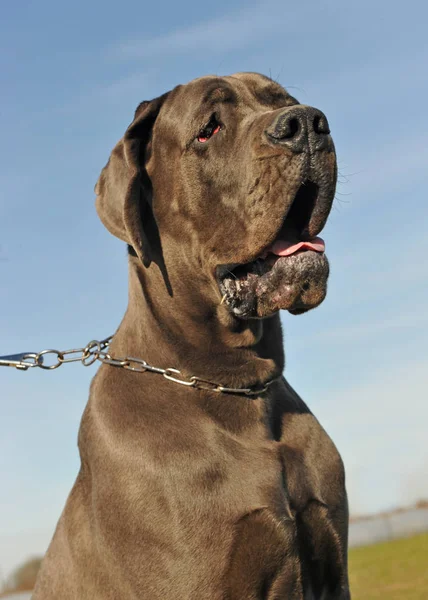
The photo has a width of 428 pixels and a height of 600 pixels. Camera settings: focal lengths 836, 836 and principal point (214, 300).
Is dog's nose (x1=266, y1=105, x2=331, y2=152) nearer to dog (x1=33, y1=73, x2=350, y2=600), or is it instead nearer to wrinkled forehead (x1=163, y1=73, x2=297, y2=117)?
dog (x1=33, y1=73, x2=350, y2=600)

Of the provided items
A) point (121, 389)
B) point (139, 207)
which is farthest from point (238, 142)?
point (121, 389)

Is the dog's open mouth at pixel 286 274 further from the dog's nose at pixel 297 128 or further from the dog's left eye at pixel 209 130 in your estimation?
the dog's left eye at pixel 209 130

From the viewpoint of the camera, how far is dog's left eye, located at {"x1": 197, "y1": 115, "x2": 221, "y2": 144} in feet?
13.2

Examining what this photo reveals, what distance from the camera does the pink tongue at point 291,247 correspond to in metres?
3.84

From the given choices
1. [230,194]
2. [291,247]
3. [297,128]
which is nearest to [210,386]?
[291,247]

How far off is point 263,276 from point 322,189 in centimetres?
48

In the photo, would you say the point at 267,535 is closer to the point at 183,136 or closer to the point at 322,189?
the point at 322,189

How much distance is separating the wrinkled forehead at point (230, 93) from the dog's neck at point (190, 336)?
2.79ft

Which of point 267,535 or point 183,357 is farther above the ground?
point 183,357

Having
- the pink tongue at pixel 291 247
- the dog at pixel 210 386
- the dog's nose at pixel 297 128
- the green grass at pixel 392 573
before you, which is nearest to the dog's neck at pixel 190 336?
the dog at pixel 210 386

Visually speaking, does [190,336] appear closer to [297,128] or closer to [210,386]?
[210,386]

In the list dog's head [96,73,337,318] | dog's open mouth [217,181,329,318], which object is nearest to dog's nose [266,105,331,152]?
dog's head [96,73,337,318]

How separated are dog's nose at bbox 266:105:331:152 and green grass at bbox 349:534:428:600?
9.22m

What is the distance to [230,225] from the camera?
12.6ft
